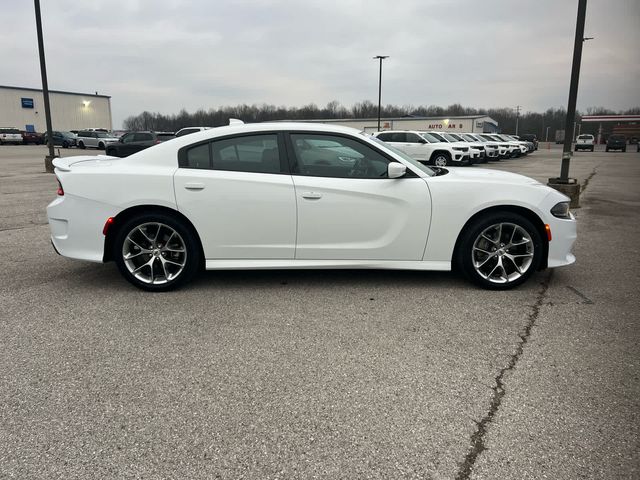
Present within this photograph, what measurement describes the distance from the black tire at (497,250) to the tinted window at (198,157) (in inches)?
98.0

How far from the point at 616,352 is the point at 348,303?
6.58ft

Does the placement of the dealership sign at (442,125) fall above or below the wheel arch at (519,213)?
above

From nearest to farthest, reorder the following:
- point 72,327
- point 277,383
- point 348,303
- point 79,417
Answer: point 79,417, point 277,383, point 72,327, point 348,303

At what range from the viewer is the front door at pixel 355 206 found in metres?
4.30

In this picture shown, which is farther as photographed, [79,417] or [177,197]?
[177,197]

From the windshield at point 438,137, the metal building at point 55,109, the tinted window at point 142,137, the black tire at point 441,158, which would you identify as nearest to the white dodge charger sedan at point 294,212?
the black tire at point 441,158

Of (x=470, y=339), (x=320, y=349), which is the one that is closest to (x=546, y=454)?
(x=470, y=339)

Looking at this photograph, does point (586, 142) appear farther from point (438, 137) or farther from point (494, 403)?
point (494, 403)

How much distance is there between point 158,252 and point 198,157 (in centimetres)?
96

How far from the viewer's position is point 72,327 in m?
3.68

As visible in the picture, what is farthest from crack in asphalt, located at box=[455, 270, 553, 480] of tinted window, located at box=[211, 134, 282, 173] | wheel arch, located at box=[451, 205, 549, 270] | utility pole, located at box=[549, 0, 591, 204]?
utility pole, located at box=[549, 0, 591, 204]

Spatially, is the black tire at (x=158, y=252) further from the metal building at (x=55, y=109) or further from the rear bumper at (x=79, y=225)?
the metal building at (x=55, y=109)

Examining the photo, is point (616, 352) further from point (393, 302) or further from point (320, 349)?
point (320, 349)

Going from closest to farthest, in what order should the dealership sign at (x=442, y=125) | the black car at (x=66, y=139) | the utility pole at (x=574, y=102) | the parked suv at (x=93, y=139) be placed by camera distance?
the utility pole at (x=574, y=102)
the parked suv at (x=93, y=139)
the black car at (x=66, y=139)
the dealership sign at (x=442, y=125)
